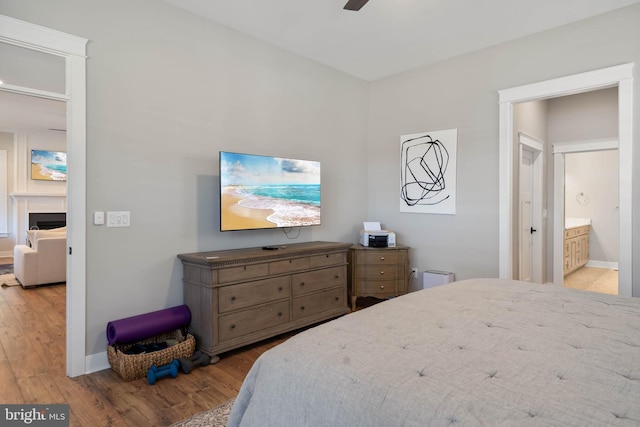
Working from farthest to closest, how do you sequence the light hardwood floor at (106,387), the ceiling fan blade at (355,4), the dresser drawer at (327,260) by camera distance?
the dresser drawer at (327,260)
the ceiling fan blade at (355,4)
the light hardwood floor at (106,387)

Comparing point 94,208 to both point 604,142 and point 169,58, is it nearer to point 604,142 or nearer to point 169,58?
point 169,58

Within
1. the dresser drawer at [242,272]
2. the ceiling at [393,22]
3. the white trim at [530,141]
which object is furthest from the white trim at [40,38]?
the white trim at [530,141]

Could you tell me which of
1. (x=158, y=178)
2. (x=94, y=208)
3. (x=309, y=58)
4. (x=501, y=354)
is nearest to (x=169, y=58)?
(x=158, y=178)

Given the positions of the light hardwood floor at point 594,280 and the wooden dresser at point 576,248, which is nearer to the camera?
the light hardwood floor at point 594,280

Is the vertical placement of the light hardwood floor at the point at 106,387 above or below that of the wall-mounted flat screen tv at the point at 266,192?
below

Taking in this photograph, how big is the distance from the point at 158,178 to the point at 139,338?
4.01 ft

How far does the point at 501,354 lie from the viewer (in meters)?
1.17

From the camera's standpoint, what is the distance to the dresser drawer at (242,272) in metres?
2.83

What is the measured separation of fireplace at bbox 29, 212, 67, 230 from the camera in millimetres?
7648

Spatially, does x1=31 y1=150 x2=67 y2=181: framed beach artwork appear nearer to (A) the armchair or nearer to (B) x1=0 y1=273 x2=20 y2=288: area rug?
(B) x1=0 y1=273 x2=20 y2=288: area rug

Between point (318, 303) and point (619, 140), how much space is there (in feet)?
9.76

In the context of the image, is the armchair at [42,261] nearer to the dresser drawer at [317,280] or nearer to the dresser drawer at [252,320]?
the dresser drawer at [252,320]

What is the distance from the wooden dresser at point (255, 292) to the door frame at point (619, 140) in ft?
5.65

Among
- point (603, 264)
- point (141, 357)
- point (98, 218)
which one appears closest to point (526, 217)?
point (603, 264)
